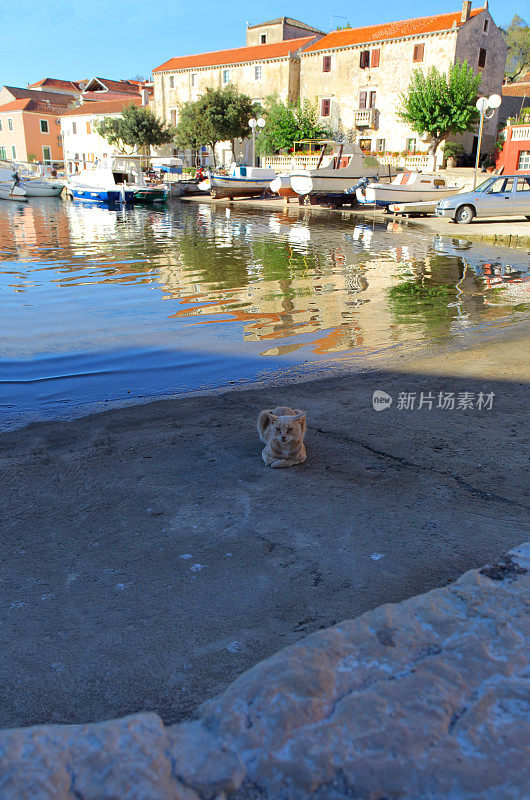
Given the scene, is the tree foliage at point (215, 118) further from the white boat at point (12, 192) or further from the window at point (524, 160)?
the window at point (524, 160)

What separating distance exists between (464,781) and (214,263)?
47.1 ft

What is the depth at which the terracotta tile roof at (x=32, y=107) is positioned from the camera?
64.6m

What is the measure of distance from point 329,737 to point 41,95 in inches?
3257

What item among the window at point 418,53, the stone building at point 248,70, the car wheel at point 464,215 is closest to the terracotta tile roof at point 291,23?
the stone building at point 248,70

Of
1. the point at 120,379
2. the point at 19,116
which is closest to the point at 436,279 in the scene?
the point at 120,379

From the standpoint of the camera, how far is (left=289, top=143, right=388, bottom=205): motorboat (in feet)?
110

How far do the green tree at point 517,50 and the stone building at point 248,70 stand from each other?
21.6 meters

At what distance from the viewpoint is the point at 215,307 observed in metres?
10.3

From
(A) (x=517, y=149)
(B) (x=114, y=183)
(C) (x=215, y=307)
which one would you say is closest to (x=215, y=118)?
(B) (x=114, y=183)

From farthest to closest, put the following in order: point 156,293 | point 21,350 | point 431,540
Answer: point 156,293 < point 21,350 < point 431,540

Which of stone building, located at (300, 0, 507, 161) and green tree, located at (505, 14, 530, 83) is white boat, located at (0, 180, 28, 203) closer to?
stone building, located at (300, 0, 507, 161)

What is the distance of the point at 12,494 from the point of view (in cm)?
405

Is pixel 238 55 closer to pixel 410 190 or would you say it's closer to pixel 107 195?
pixel 107 195

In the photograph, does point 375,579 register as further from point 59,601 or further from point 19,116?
point 19,116
